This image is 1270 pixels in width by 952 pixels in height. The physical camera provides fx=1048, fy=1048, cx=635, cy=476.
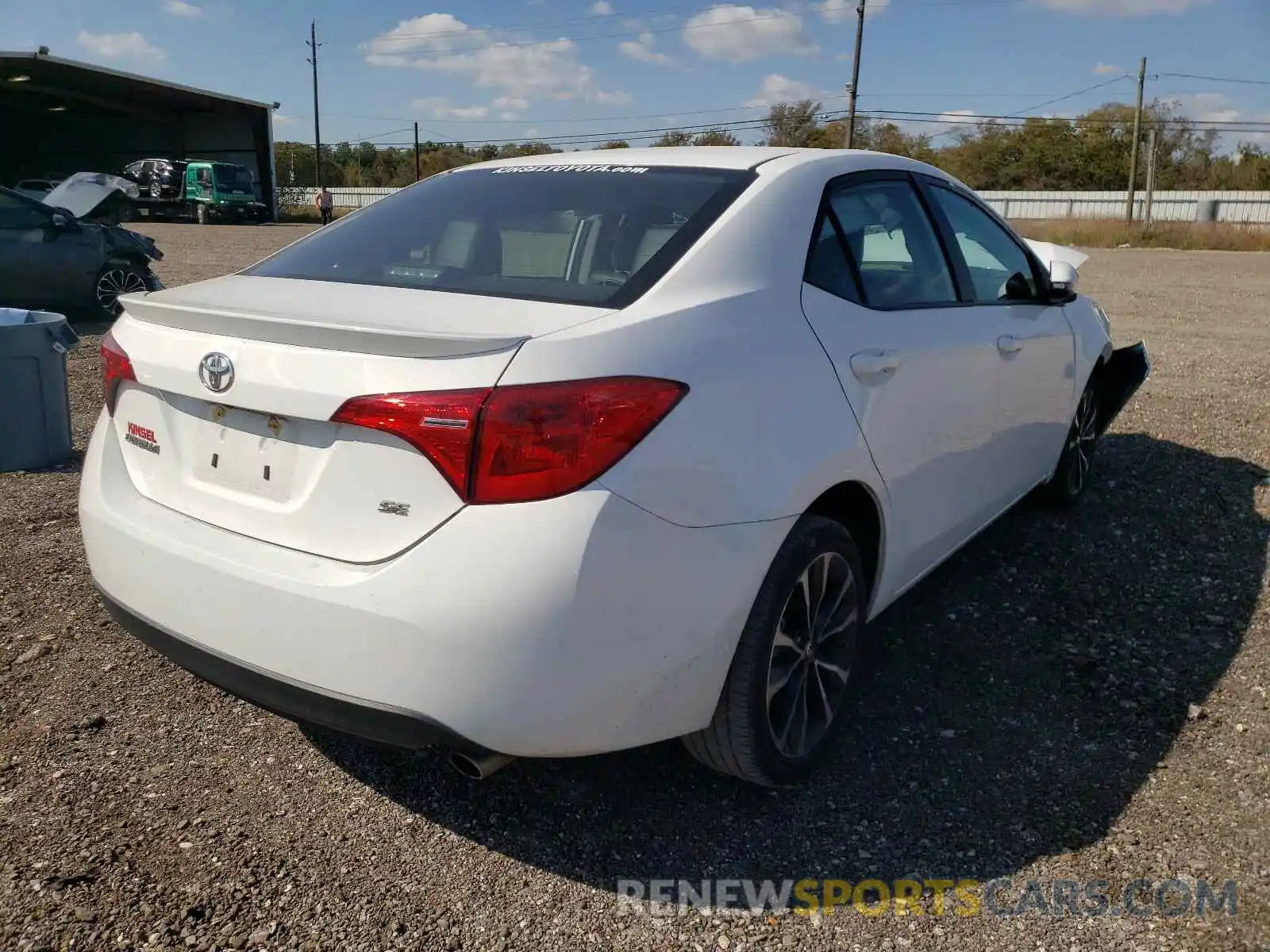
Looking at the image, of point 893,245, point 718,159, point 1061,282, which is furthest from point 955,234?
point 718,159

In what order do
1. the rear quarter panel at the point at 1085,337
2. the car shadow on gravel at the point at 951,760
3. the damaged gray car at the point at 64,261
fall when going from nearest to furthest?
the car shadow on gravel at the point at 951,760, the rear quarter panel at the point at 1085,337, the damaged gray car at the point at 64,261

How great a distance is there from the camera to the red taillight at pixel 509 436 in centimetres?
202

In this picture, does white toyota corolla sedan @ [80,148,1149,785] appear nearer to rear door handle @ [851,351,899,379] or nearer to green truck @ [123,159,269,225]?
rear door handle @ [851,351,899,379]

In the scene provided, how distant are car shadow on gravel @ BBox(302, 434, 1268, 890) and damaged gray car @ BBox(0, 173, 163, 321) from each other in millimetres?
8881

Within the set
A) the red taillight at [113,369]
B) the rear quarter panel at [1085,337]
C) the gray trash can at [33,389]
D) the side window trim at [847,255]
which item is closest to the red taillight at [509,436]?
the red taillight at [113,369]

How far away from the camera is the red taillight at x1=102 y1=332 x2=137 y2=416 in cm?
263

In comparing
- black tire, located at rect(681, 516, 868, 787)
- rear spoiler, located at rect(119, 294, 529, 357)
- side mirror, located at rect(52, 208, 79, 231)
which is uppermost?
side mirror, located at rect(52, 208, 79, 231)

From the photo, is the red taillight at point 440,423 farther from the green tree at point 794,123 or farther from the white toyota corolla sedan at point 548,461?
the green tree at point 794,123

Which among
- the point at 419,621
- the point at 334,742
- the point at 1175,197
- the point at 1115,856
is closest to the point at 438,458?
the point at 419,621

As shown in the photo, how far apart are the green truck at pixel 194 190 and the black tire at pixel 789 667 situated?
38387 mm

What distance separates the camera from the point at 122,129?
46031mm

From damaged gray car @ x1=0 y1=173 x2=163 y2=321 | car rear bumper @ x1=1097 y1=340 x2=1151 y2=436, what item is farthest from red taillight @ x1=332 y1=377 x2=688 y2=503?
damaged gray car @ x1=0 y1=173 x2=163 y2=321

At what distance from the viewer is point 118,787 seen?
2.77 metres

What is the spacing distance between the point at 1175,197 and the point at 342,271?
199 ft
